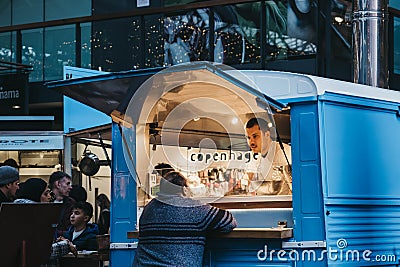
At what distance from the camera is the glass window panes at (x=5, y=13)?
19353mm

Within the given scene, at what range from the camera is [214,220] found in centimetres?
680

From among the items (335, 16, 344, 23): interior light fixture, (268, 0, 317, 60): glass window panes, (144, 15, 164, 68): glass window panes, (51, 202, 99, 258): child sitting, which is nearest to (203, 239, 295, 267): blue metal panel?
(51, 202, 99, 258): child sitting

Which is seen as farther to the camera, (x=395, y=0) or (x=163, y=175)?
(x=395, y=0)


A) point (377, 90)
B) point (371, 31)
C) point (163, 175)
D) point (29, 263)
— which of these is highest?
point (371, 31)

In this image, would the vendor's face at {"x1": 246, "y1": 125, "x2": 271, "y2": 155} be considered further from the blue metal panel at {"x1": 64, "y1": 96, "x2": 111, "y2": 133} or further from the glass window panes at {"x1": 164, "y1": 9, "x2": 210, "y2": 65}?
the glass window panes at {"x1": 164, "y1": 9, "x2": 210, "y2": 65}

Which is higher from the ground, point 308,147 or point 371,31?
point 371,31

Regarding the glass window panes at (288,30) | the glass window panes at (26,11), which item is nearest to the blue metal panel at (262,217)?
the glass window panes at (288,30)

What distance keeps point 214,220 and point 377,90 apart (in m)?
1.86

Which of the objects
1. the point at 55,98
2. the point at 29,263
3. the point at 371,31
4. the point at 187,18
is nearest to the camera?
the point at 29,263

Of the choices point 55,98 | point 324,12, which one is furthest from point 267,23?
point 55,98

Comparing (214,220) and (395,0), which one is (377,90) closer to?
(214,220)

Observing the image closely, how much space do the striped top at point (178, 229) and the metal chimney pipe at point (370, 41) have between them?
9.49 feet

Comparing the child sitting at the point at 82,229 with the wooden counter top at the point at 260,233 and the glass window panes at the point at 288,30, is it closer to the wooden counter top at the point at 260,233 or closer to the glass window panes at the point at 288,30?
the wooden counter top at the point at 260,233

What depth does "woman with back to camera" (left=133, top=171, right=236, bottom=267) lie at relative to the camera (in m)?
6.73
